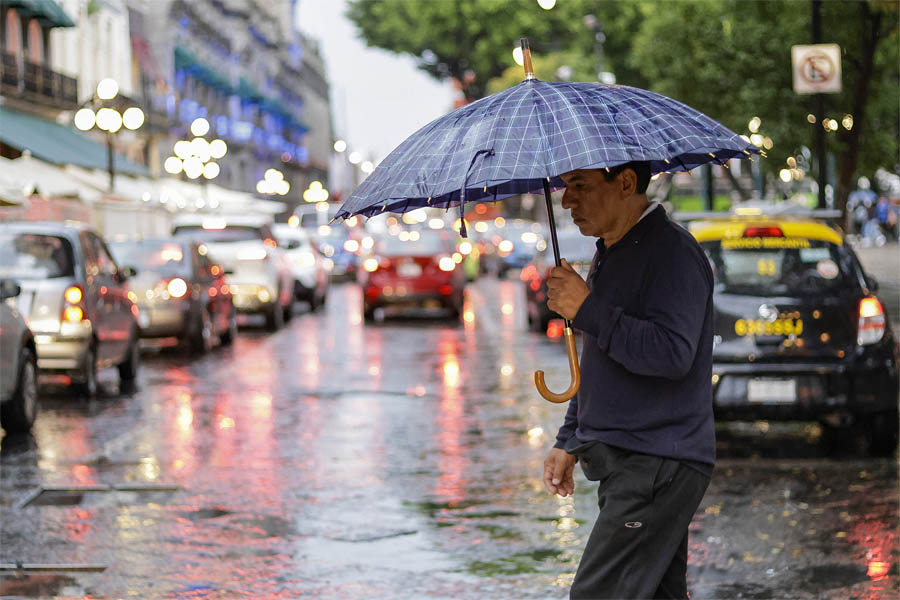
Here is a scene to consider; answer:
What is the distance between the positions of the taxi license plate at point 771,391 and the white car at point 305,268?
2079cm

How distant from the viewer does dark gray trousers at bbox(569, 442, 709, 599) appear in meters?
4.58

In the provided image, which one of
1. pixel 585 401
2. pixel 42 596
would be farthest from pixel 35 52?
pixel 585 401

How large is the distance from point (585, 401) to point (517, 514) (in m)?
4.65

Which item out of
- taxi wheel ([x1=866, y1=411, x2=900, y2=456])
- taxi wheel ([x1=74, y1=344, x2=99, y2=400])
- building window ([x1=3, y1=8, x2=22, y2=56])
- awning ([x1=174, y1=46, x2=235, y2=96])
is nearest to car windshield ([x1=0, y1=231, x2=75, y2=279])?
taxi wheel ([x1=74, y1=344, x2=99, y2=400])

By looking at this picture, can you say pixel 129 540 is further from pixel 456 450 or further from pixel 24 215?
pixel 24 215

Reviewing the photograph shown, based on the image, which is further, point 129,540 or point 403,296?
point 403,296

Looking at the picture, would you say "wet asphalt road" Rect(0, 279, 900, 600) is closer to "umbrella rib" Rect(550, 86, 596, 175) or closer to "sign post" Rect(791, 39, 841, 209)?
"umbrella rib" Rect(550, 86, 596, 175)

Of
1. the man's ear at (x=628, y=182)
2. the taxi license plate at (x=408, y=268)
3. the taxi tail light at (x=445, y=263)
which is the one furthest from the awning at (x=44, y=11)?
the man's ear at (x=628, y=182)

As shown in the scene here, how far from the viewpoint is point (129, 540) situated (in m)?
8.72

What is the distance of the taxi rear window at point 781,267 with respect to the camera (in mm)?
10836

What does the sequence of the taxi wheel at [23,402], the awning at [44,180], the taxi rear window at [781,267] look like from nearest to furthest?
the taxi rear window at [781,267] < the taxi wheel at [23,402] < the awning at [44,180]

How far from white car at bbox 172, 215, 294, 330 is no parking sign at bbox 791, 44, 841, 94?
876cm

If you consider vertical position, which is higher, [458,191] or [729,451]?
[458,191]

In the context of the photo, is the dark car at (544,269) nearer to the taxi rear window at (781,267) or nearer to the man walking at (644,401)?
the taxi rear window at (781,267)
